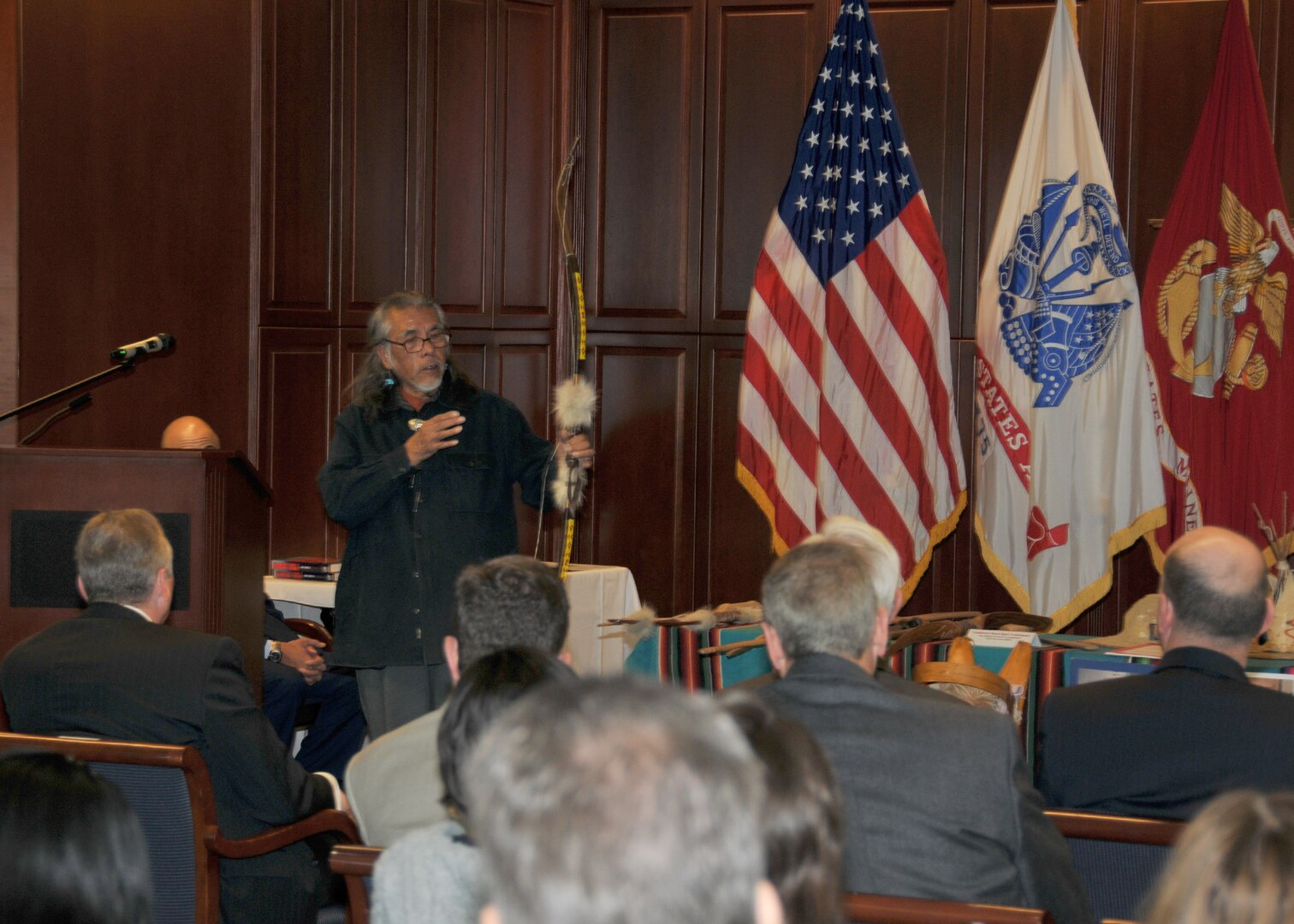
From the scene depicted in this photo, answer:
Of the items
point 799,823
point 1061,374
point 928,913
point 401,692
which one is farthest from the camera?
point 1061,374

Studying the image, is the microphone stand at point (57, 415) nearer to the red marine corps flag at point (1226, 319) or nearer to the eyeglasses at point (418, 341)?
Answer: the eyeglasses at point (418, 341)

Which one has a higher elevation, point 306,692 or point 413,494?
point 413,494

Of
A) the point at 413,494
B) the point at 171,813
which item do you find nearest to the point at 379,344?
the point at 413,494

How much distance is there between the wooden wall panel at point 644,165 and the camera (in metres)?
6.77

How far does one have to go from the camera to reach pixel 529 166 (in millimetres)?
6680

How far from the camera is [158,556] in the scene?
9.41ft

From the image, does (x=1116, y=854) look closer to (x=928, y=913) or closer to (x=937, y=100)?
(x=928, y=913)

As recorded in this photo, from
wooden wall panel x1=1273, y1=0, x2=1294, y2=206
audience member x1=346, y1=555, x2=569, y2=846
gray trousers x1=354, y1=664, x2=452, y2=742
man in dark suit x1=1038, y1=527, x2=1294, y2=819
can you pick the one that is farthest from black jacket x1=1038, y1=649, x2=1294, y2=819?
wooden wall panel x1=1273, y1=0, x2=1294, y2=206

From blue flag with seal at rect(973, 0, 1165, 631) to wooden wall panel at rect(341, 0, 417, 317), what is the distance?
2.71m

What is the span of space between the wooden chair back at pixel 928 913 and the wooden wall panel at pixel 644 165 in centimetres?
521

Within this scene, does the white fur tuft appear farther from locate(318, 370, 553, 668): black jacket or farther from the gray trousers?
the gray trousers

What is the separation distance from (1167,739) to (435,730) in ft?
4.05

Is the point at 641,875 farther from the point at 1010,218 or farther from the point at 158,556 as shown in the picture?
the point at 1010,218

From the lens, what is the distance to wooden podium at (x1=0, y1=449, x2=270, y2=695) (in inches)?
145
